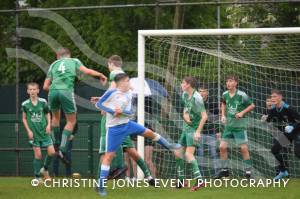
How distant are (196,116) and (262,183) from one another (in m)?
1.70

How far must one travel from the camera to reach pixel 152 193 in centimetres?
1208

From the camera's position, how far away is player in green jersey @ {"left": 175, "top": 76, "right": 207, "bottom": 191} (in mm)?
12523

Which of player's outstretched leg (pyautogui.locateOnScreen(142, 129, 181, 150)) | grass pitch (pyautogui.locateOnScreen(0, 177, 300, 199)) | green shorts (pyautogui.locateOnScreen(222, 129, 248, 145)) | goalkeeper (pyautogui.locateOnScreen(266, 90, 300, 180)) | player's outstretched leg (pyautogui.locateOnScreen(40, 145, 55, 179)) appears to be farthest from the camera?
green shorts (pyautogui.locateOnScreen(222, 129, 248, 145))

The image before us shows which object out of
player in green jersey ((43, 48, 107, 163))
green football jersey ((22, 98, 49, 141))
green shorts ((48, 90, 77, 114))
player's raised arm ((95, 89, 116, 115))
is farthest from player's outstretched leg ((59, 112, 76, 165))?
player's raised arm ((95, 89, 116, 115))

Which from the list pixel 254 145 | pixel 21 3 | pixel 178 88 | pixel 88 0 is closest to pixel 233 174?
pixel 254 145

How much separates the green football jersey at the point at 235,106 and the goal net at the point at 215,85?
1.92 ft

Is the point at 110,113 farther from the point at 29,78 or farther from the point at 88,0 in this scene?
the point at 29,78

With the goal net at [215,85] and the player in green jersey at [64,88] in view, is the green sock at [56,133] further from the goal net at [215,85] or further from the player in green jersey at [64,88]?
the goal net at [215,85]

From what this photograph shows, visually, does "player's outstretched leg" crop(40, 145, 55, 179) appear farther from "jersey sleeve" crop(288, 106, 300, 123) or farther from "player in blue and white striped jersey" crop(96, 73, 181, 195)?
"jersey sleeve" crop(288, 106, 300, 123)

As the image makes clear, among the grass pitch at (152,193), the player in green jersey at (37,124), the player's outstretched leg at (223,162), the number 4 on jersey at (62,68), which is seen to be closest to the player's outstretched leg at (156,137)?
the grass pitch at (152,193)

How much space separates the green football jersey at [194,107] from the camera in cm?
1267

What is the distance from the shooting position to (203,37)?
52.0 ft

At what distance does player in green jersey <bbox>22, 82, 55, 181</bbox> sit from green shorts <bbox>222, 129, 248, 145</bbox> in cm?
308

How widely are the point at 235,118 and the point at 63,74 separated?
326 centimetres
